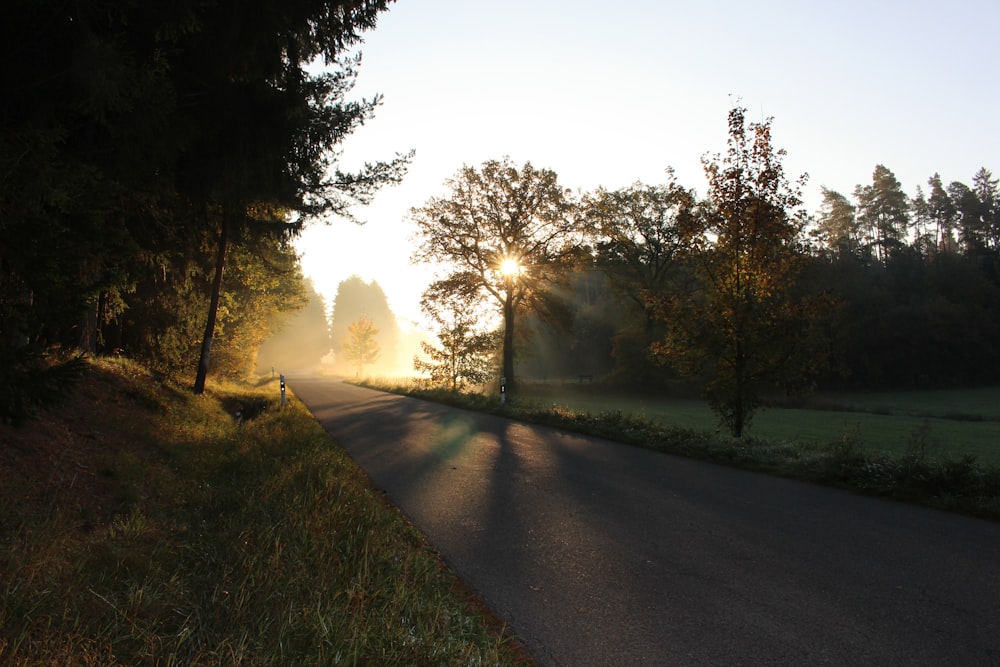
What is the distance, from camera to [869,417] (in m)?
24.0

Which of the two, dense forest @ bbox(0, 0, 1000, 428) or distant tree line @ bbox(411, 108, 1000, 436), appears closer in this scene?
dense forest @ bbox(0, 0, 1000, 428)

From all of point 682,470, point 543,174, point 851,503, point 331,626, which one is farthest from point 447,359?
point 331,626

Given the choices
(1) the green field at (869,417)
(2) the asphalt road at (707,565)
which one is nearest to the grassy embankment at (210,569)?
(2) the asphalt road at (707,565)

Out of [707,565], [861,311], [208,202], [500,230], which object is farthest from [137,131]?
[861,311]

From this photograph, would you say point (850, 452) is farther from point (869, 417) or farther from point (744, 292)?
point (869, 417)

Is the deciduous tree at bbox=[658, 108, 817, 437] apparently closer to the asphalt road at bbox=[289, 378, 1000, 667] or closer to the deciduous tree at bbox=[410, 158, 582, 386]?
the asphalt road at bbox=[289, 378, 1000, 667]

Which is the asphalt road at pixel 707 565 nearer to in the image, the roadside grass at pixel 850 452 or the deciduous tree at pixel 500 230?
the roadside grass at pixel 850 452

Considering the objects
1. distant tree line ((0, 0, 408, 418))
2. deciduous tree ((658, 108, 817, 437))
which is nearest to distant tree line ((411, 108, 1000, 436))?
deciduous tree ((658, 108, 817, 437))

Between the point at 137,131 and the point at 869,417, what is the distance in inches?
1117

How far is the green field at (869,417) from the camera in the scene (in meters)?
15.2

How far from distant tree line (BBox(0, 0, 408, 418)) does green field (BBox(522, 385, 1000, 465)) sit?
1035 centimetres

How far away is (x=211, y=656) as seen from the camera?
7.93 feet

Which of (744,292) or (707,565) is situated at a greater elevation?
(744,292)

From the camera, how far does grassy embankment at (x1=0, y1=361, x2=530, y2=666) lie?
2.51 m
